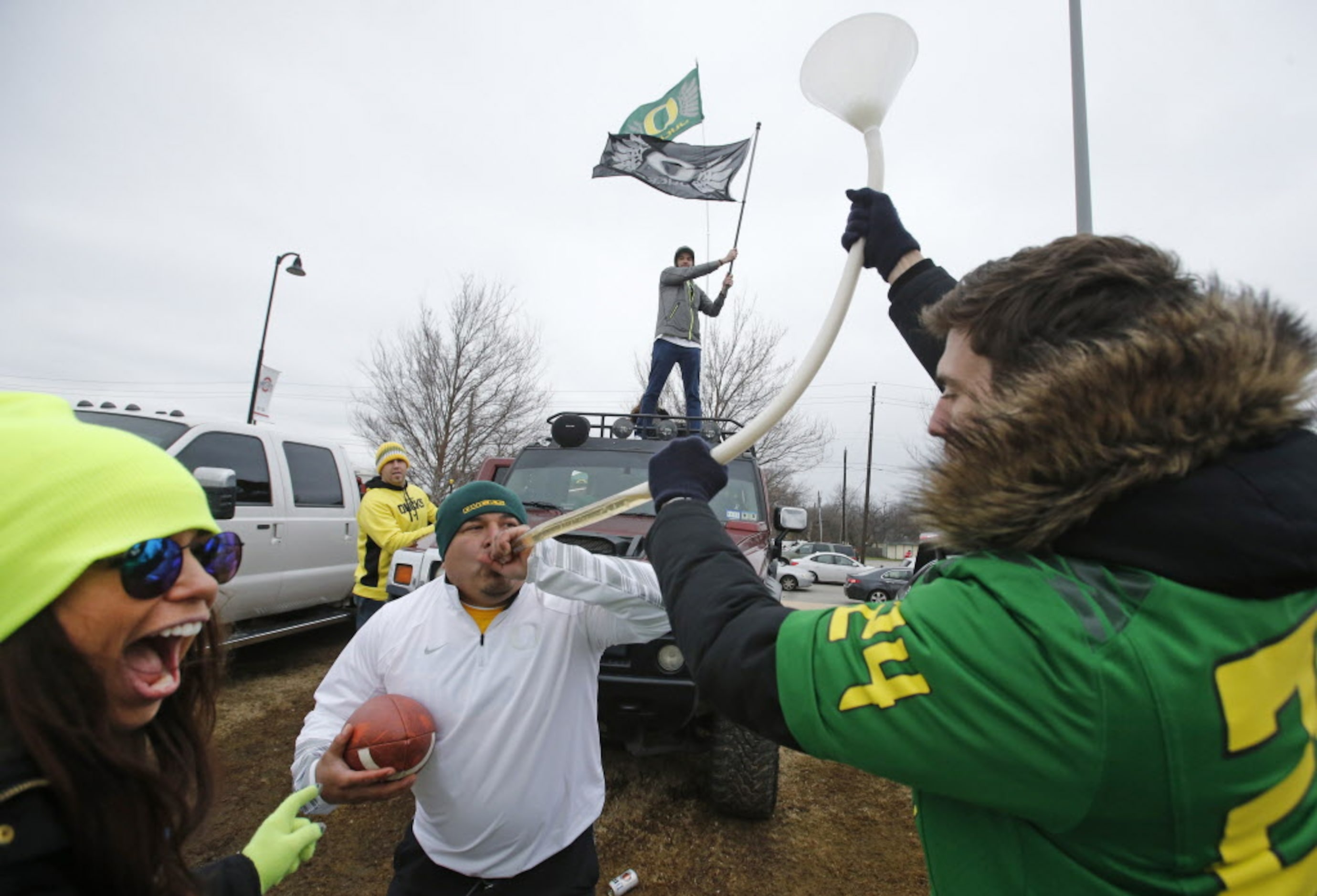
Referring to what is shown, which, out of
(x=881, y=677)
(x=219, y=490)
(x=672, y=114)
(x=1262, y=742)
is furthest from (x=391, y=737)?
(x=672, y=114)

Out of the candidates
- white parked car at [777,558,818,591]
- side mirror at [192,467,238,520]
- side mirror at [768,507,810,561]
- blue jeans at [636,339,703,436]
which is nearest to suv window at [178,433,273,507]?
side mirror at [192,467,238,520]

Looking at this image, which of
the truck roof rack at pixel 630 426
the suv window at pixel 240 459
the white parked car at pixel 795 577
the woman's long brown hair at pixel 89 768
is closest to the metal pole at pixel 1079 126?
the truck roof rack at pixel 630 426

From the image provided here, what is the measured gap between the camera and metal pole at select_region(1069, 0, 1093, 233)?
4953 mm

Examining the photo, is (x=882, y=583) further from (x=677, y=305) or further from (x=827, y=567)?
(x=677, y=305)

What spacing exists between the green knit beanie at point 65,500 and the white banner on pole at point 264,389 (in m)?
15.3

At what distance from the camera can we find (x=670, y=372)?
707 centimetres

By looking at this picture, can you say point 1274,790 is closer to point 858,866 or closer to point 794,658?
point 794,658

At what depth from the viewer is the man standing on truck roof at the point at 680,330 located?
6840 mm

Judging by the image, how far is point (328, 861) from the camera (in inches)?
129

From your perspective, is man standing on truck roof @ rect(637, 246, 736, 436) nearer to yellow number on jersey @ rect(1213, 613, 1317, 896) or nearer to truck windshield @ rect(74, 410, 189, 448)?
truck windshield @ rect(74, 410, 189, 448)

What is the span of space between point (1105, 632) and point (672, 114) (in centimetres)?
726

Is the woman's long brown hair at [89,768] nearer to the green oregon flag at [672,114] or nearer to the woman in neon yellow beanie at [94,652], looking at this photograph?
the woman in neon yellow beanie at [94,652]

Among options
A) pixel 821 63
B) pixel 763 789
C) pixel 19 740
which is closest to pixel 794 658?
pixel 19 740

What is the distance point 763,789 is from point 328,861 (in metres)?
2.26
